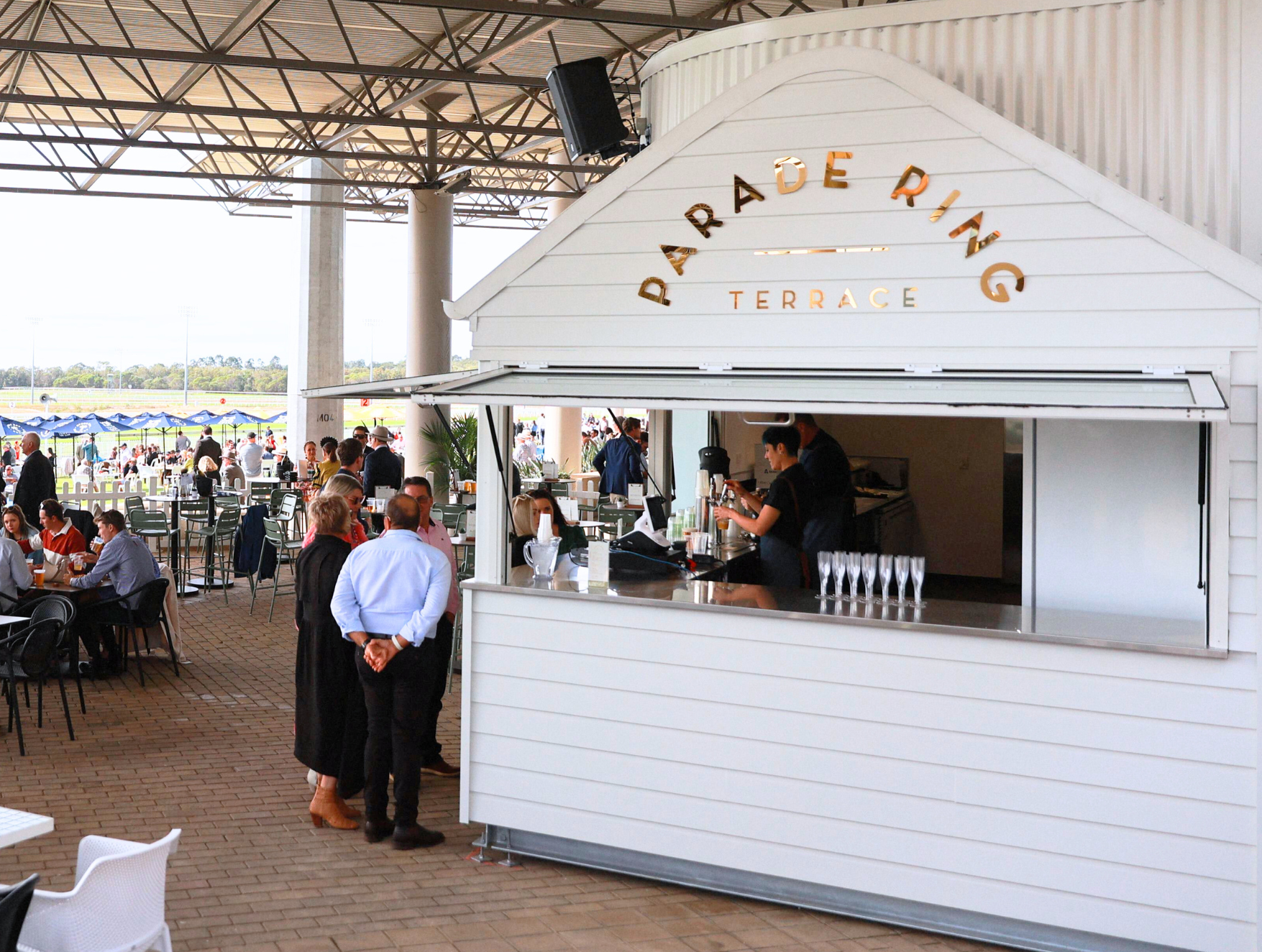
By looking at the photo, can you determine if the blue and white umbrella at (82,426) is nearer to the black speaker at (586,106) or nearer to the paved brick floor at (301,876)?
the paved brick floor at (301,876)

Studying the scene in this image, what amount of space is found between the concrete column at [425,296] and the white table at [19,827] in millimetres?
15147

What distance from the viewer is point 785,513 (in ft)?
20.9

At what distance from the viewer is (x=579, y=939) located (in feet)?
14.4

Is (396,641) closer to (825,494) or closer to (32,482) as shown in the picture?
(825,494)

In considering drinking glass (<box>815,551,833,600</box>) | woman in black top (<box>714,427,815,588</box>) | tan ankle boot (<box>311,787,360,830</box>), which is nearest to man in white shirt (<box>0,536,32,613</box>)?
tan ankle boot (<box>311,787,360,830</box>)

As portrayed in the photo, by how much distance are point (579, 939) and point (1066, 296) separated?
9.50ft

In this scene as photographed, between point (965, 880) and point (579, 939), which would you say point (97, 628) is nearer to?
point (579, 939)

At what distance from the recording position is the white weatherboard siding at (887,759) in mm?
4188

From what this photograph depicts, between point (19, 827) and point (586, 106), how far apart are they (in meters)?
4.56

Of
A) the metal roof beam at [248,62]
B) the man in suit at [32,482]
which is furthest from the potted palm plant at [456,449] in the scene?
the man in suit at [32,482]

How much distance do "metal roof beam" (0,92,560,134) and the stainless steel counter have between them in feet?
36.3

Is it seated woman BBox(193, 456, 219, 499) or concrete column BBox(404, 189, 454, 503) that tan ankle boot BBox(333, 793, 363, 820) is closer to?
seated woman BBox(193, 456, 219, 499)

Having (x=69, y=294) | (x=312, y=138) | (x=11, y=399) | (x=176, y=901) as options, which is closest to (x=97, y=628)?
(x=176, y=901)

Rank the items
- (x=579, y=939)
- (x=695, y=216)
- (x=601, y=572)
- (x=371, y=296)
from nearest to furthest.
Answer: (x=579, y=939)
(x=695, y=216)
(x=601, y=572)
(x=371, y=296)
